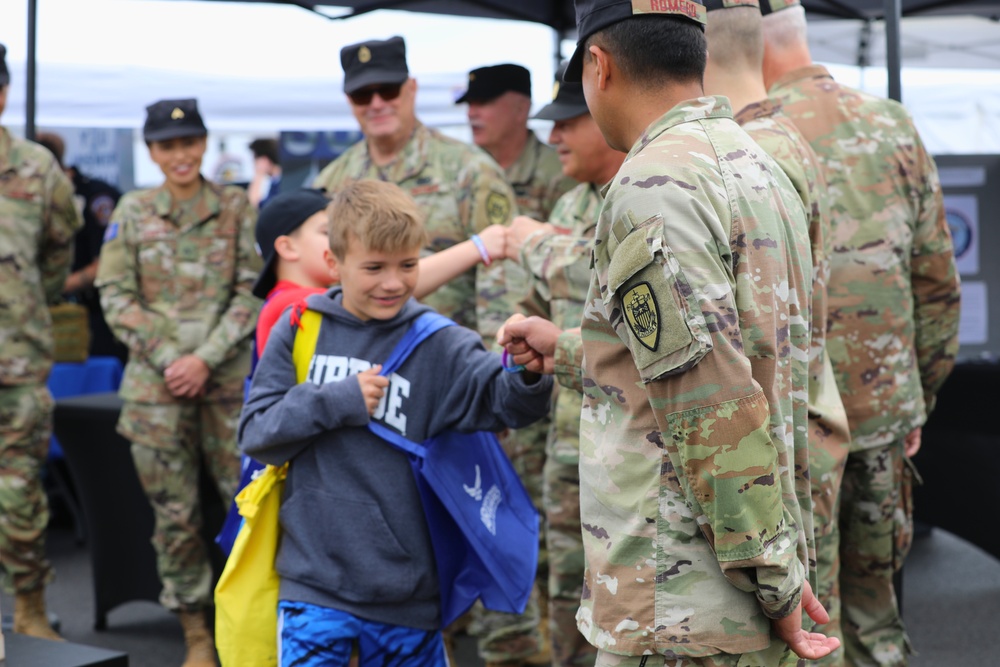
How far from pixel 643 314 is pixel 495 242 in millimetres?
1414

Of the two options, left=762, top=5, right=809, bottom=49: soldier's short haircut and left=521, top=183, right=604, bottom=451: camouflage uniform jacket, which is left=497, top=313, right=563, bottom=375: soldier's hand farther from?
left=762, top=5, right=809, bottom=49: soldier's short haircut

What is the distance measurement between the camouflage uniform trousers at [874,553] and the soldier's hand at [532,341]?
1.26 metres

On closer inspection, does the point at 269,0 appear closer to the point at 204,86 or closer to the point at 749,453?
the point at 204,86

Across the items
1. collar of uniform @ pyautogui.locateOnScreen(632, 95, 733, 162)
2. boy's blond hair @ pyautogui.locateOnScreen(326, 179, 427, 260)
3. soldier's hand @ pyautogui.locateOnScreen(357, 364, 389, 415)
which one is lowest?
soldier's hand @ pyautogui.locateOnScreen(357, 364, 389, 415)

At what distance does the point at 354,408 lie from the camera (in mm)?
2467

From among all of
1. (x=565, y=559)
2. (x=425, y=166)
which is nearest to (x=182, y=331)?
(x=425, y=166)

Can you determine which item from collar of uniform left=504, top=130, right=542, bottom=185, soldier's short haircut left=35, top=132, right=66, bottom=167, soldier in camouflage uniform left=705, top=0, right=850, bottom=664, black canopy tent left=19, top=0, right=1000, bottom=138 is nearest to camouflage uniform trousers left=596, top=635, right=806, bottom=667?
soldier in camouflage uniform left=705, top=0, right=850, bottom=664

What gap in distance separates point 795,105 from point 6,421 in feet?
11.2

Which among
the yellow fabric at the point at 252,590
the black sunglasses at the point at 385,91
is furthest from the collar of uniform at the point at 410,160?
the yellow fabric at the point at 252,590

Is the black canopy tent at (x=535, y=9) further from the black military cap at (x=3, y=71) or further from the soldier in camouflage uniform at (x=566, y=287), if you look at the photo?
the soldier in camouflage uniform at (x=566, y=287)

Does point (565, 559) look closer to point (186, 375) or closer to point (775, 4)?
point (775, 4)

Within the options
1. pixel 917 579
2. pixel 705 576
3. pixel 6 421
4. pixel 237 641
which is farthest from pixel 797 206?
pixel 917 579

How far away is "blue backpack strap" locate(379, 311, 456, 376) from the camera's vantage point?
2564 millimetres

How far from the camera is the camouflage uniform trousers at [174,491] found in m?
4.50
